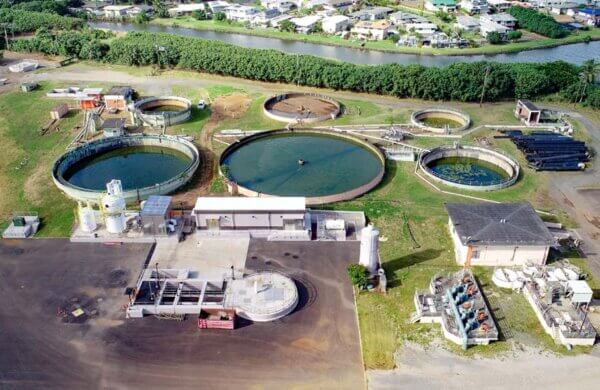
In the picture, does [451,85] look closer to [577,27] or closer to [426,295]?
[426,295]

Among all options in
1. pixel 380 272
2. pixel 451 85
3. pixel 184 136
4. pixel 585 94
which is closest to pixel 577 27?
pixel 585 94

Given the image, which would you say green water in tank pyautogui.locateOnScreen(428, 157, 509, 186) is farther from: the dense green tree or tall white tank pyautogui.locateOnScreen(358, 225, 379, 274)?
the dense green tree

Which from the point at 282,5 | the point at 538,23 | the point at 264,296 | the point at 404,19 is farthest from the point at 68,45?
the point at 538,23

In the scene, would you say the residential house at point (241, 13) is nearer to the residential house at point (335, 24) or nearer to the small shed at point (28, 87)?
the residential house at point (335, 24)

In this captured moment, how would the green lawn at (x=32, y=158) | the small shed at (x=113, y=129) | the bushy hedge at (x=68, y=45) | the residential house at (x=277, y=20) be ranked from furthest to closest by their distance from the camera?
the residential house at (x=277, y=20) → the bushy hedge at (x=68, y=45) → the small shed at (x=113, y=129) → the green lawn at (x=32, y=158)

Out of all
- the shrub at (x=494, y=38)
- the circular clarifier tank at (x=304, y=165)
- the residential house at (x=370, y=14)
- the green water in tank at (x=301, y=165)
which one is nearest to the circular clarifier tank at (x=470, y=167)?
the circular clarifier tank at (x=304, y=165)

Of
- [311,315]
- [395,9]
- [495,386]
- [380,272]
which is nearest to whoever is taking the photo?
[495,386]

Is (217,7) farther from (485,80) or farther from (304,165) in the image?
(304,165)

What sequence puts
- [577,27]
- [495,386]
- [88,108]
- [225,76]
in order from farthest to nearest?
[577,27]
[225,76]
[88,108]
[495,386]
